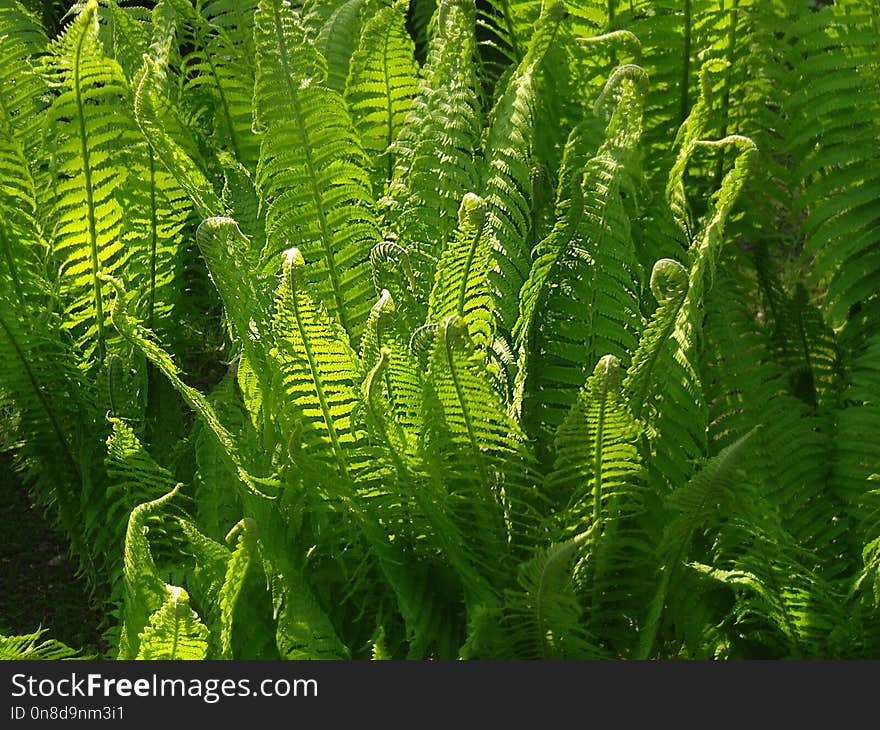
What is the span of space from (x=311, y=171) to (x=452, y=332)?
0.49 metres

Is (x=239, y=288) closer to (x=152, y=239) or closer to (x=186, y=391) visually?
(x=186, y=391)

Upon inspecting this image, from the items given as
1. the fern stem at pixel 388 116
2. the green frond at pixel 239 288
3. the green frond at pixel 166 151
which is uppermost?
the fern stem at pixel 388 116

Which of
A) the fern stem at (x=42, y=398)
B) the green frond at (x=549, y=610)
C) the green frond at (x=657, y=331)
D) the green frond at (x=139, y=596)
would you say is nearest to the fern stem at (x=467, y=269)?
the green frond at (x=657, y=331)

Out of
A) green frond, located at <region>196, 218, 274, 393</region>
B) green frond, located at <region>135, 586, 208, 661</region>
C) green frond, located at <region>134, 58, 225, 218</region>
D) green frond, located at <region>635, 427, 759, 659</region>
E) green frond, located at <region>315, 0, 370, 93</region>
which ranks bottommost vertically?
green frond, located at <region>135, 586, 208, 661</region>

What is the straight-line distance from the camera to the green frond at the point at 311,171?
157cm

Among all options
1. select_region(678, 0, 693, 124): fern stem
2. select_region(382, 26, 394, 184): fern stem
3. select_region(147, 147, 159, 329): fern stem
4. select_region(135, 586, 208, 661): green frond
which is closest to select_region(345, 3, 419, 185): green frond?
select_region(382, 26, 394, 184): fern stem

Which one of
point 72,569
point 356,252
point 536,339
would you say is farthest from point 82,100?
point 72,569

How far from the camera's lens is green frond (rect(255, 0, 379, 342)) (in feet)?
5.14

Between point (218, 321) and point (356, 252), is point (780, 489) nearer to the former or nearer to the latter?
point (356, 252)

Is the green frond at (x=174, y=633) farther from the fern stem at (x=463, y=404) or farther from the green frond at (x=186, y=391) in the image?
the fern stem at (x=463, y=404)

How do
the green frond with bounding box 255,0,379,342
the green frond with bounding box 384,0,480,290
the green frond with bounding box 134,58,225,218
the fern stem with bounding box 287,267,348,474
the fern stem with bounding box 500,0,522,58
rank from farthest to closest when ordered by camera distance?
the fern stem with bounding box 500,0,522,58, the green frond with bounding box 384,0,480,290, the green frond with bounding box 255,0,379,342, the green frond with bounding box 134,58,225,218, the fern stem with bounding box 287,267,348,474

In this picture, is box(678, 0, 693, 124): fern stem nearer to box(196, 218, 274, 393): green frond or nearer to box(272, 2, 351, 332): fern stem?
box(272, 2, 351, 332): fern stem

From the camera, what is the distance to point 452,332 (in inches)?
48.4

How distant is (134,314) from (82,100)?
34 centimetres
